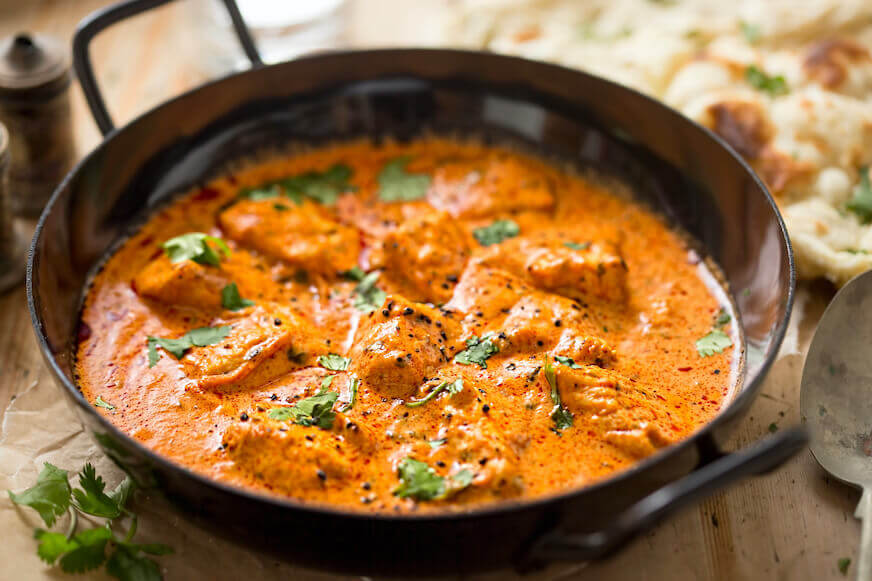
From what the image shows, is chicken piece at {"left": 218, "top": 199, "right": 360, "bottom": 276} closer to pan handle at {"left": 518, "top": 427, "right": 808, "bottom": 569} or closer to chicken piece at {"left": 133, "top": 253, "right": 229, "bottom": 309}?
chicken piece at {"left": 133, "top": 253, "right": 229, "bottom": 309}

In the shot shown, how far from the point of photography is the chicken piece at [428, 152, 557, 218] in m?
4.23

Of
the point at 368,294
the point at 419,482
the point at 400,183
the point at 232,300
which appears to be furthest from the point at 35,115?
the point at 419,482

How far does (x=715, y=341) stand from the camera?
360cm

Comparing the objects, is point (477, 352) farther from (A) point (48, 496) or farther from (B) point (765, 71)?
(B) point (765, 71)

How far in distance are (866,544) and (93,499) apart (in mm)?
2668

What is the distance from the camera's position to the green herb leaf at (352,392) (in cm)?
322

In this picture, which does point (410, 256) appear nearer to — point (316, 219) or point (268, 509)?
point (316, 219)

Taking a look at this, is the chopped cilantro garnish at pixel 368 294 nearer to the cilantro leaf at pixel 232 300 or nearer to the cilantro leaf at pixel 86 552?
the cilantro leaf at pixel 232 300

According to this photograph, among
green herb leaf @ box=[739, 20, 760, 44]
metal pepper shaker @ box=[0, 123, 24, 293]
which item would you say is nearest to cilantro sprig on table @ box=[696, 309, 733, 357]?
green herb leaf @ box=[739, 20, 760, 44]

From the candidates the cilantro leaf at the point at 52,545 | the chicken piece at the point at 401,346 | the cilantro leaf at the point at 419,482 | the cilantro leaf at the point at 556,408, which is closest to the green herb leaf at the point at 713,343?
the cilantro leaf at the point at 556,408

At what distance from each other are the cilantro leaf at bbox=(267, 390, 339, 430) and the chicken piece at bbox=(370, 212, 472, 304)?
73 centimetres

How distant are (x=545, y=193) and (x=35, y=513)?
260 centimetres

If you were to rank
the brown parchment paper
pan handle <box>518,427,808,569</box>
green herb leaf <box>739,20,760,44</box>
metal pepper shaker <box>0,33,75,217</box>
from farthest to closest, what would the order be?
Answer: green herb leaf <box>739,20,760,44</box> → metal pepper shaker <box>0,33,75,217</box> → the brown parchment paper → pan handle <box>518,427,808,569</box>

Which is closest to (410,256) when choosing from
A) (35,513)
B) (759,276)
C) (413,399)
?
(413,399)
